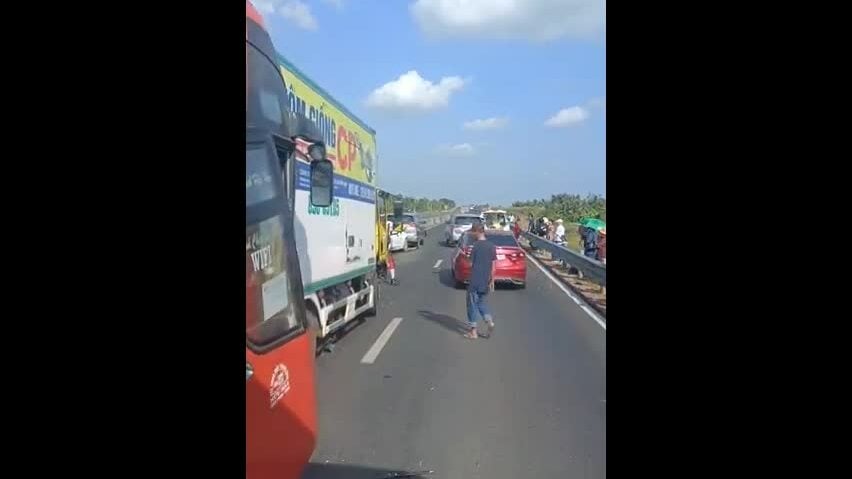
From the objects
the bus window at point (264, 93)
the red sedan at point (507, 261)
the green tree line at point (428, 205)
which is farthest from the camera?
the green tree line at point (428, 205)

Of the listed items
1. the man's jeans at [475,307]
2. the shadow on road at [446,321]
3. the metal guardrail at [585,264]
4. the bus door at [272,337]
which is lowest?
the shadow on road at [446,321]

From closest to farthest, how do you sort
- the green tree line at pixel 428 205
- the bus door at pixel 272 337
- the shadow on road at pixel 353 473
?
the bus door at pixel 272 337, the shadow on road at pixel 353 473, the green tree line at pixel 428 205

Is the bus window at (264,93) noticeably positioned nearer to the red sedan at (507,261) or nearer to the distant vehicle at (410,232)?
the red sedan at (507,261)

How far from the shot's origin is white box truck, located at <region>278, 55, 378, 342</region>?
638 centimetres

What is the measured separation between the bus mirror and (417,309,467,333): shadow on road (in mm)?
4108

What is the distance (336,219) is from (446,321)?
345cm

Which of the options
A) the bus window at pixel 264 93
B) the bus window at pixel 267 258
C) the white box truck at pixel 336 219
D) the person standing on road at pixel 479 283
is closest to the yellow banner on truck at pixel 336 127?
the white box truck at pixel 336 219

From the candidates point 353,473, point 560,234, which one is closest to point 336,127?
point 353,473

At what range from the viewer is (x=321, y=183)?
245 inches

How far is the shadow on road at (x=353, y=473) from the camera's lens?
3.93 meters

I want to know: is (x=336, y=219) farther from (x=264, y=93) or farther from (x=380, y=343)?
(x=264, y=93)
